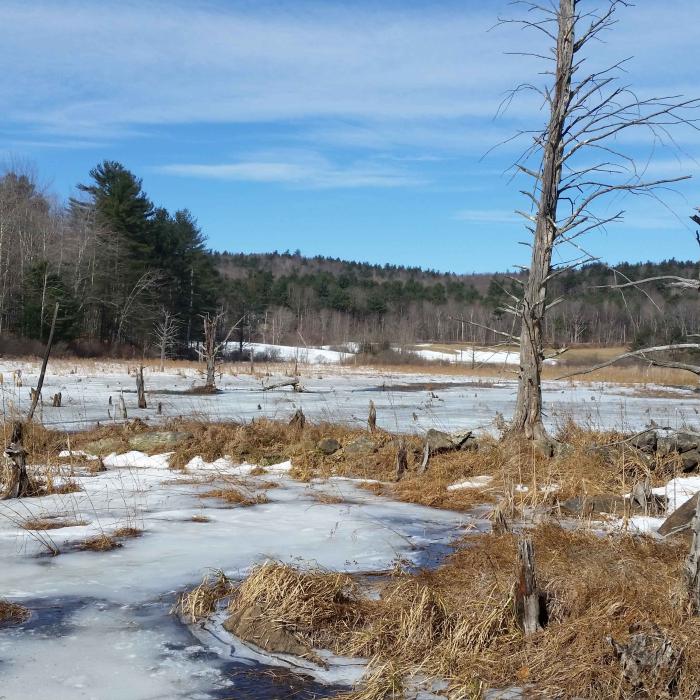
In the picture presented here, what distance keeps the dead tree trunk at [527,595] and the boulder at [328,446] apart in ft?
22.5

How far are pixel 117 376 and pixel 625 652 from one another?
87.7 ft

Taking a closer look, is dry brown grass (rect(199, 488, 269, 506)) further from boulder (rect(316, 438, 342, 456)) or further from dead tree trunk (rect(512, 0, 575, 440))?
dead tree trunk (rect(512, 0, 575, 440))

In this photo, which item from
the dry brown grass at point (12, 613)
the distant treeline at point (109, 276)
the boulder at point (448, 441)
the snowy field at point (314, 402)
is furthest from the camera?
the distant treeline at point (109, 276)

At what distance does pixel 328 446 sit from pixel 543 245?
433 cm

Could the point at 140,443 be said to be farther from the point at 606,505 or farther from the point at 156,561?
the point at 606,505

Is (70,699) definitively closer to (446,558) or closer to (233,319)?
(446,558)

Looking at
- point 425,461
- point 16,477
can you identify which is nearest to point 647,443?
point 425,461

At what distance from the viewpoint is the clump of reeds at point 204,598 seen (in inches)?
191

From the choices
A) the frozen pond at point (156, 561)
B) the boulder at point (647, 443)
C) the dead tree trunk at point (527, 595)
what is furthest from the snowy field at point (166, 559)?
the boulder at point (647, 443)

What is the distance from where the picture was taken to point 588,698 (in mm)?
3777

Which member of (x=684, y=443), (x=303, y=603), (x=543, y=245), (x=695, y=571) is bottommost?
(x=303, y=603)

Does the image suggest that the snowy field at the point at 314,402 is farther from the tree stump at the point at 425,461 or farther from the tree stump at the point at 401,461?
the tree stump at the point at 401,461

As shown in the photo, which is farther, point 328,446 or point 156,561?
point 328,446

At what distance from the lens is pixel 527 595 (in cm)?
441
